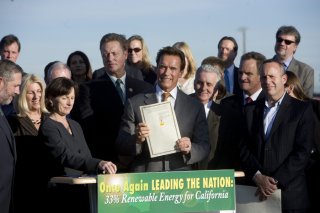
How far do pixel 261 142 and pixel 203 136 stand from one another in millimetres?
592

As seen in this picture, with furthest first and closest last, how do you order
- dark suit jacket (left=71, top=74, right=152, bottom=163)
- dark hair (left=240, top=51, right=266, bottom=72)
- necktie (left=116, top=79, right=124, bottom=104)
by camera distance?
dark hair (left=240, top=51, right=266, bottom=72) → necktie (left=116, top=79, right=124, bottom=104) → dark suit jacket (left=71, top=74, right=152, bottom=163)

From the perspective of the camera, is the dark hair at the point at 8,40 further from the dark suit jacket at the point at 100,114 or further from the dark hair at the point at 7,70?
the dark hair at the point at 7,70

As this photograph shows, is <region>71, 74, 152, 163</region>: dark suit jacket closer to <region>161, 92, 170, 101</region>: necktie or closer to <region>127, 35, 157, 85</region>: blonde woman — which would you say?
<region>161, 92, 170, 101</region>: necktie

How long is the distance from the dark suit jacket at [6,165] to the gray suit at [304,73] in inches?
163

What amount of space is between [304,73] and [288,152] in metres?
2.41


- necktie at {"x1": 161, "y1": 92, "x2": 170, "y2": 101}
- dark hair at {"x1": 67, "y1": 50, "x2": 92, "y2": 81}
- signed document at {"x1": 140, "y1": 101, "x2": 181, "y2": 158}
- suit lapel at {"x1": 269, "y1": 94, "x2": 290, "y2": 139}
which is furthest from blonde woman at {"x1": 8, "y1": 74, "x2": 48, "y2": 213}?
suit lapel at {"x1": 269, "y1": 94, "x2": 290, "y2": 139}

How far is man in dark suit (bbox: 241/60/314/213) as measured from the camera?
Result: 7078mm

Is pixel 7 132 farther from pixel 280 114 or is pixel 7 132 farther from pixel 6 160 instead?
pixel 280 114

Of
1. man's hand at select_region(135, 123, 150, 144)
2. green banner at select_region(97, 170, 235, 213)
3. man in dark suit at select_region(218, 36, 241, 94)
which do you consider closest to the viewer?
green banner at select_region(97, 170, 235, 213)

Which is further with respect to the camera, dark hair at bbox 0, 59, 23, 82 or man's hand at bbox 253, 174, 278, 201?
man's hand at bbox 253, 174, 278, 201

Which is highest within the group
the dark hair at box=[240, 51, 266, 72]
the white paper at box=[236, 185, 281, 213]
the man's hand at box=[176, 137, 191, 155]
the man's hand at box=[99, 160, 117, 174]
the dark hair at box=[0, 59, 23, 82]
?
the dark hair at box=[240, 51, 266, 72]

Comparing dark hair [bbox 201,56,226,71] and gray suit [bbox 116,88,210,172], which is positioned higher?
dark hair [bbox 201,56,226,71]

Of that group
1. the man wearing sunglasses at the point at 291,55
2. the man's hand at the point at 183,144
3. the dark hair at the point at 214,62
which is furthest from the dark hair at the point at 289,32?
the man's hand at the point at 183,144

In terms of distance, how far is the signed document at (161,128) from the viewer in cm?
664
